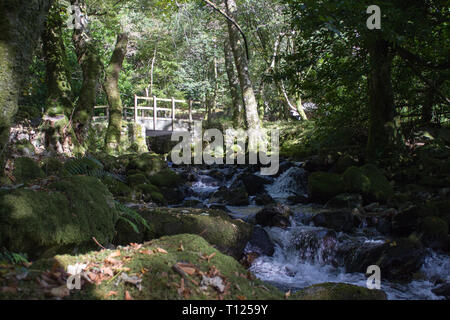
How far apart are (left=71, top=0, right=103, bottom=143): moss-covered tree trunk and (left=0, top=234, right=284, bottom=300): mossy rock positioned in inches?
293

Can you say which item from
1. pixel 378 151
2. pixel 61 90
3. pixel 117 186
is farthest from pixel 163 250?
pixel 378 151

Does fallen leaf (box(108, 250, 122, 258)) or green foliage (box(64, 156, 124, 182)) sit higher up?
green foliage (box(64, 156, 124, 182))

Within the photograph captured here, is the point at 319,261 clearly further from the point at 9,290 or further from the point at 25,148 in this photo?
the point at 25,148

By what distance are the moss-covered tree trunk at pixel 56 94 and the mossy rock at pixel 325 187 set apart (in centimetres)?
636

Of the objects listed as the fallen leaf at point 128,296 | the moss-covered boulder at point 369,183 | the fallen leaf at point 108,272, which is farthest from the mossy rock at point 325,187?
the fallen leaf at point 128,296

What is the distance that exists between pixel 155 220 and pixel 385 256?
3408 millimetres

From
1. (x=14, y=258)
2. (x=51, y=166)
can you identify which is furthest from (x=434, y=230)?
(x=51, y=166)

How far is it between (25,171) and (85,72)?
217 inches

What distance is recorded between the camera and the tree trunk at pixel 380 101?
879cm

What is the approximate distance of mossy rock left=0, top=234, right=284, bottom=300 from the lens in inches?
76.4

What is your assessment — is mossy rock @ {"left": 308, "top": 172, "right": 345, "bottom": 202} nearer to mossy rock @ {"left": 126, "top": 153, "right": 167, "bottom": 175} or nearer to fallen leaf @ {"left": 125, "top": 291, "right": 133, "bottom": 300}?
mossy rock @ {"left": 126, "top": 153, "right": 167, "bottom": 175}

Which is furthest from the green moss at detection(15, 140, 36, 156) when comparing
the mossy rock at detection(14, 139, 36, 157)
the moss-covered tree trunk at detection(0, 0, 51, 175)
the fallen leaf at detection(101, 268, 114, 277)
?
the fallen leaf at detection(101, 268, 114, 277)

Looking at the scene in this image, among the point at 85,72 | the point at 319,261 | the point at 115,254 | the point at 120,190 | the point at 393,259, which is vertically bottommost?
the point at 319,261

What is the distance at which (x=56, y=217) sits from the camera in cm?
283
